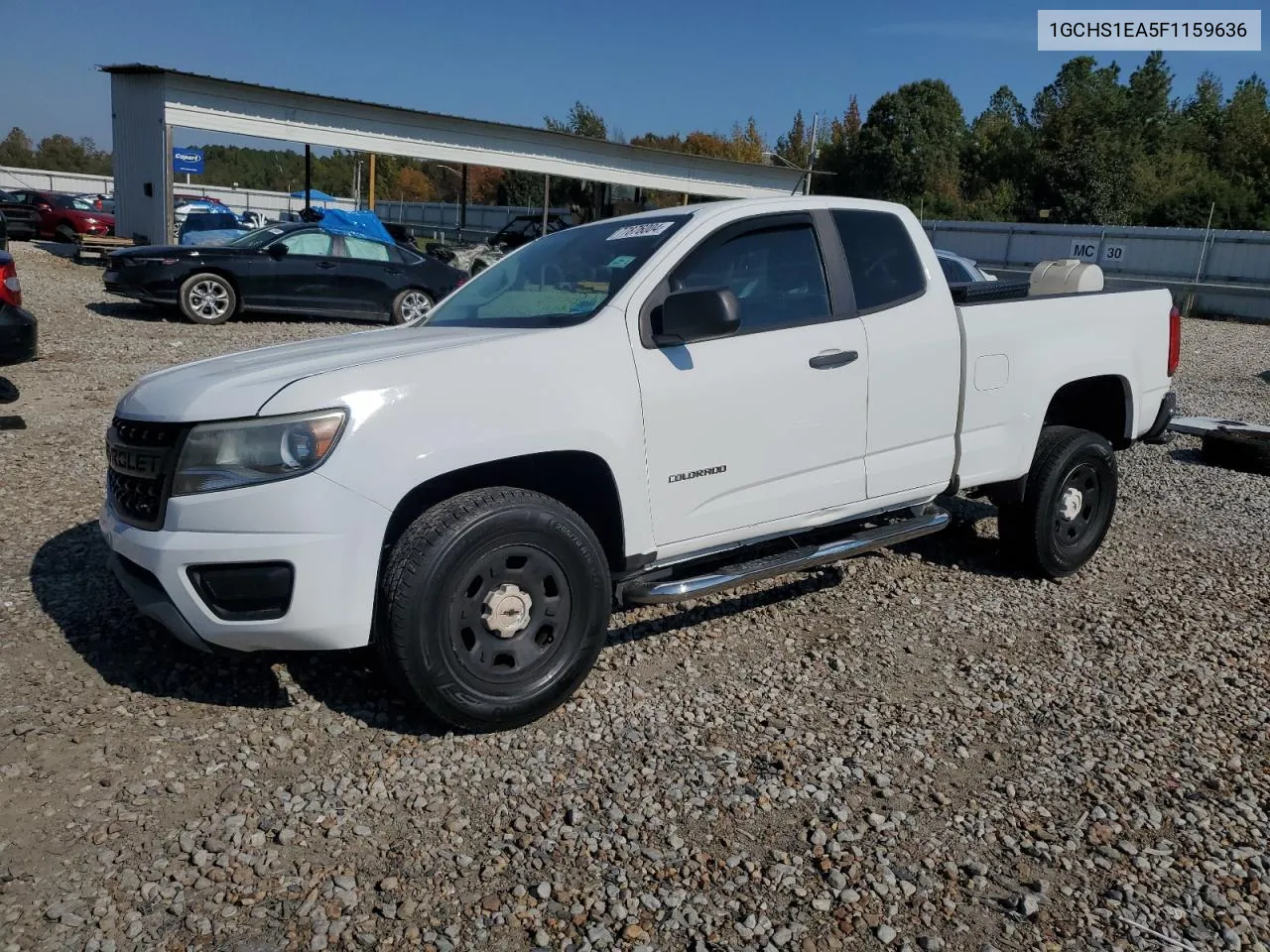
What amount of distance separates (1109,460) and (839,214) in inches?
87.9

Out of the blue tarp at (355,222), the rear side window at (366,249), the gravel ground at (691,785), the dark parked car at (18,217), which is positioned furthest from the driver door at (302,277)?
the dark parked car at (18,217)

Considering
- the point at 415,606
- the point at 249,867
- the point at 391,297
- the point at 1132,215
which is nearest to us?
the point at 249,867

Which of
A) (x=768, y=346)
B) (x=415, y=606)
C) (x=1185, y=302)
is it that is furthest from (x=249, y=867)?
(x=1185, y=302)

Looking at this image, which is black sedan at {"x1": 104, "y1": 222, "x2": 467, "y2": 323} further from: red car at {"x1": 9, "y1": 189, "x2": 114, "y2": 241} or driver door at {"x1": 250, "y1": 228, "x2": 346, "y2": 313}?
red car at {"x1": 9, "y1": 189, "x2": 114, "y2": 241}

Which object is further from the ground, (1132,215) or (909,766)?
(1132,215)

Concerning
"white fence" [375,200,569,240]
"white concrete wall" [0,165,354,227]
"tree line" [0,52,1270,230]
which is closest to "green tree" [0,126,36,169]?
"tree line" [0,52,1270,230]

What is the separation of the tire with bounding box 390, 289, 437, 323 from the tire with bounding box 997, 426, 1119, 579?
38.0ft

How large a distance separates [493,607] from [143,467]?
50.9 inches

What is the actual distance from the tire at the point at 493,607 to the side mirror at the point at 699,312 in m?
0.81

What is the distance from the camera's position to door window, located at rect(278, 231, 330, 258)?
14555mm

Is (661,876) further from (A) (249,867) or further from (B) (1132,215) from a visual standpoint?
(B) (1132,215)

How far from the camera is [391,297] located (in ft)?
50.1

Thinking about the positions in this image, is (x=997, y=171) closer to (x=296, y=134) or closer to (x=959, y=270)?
(x=296, y=134)

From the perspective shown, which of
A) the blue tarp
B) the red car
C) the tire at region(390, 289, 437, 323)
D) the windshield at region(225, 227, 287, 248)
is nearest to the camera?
the windshield at region(225, 227, 287, 248)
